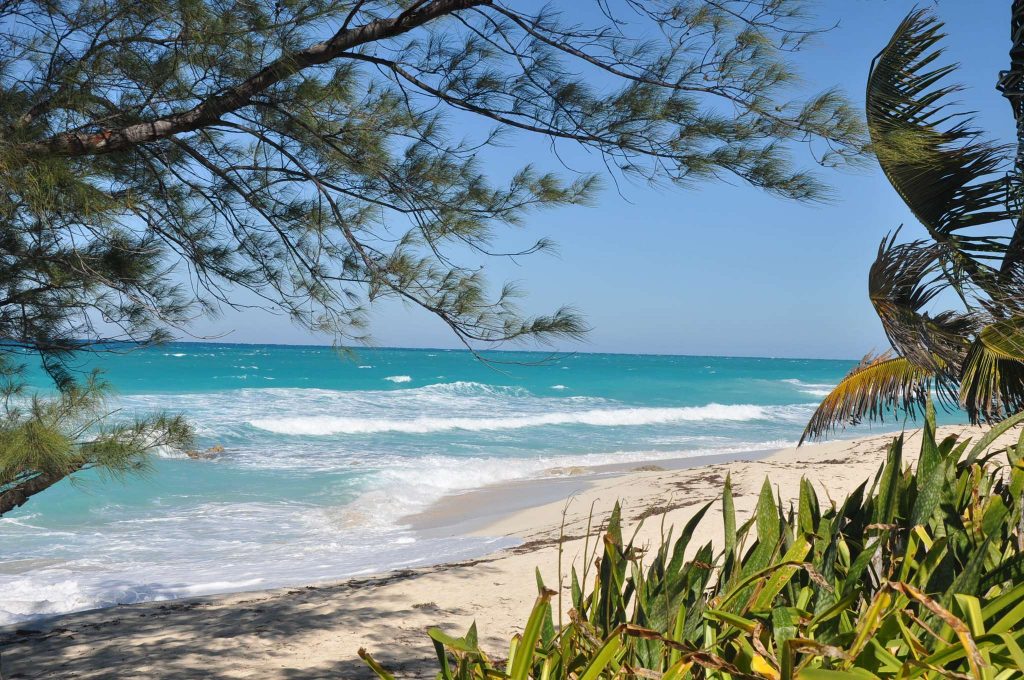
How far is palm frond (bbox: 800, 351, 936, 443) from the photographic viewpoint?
5.14 meters

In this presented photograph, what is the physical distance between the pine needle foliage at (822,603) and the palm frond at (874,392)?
3.62 meters

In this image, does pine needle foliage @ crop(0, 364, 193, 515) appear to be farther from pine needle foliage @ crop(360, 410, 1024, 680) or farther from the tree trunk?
pine needle foliage @ crop(360, 410, 1024, 680)

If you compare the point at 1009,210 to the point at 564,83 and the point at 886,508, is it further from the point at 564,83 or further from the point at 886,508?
the point at 886,508

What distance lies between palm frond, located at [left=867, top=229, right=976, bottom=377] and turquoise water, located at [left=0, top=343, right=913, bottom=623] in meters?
1.89

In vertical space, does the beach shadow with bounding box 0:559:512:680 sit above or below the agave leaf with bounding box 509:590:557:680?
below

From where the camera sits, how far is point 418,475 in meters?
13.3

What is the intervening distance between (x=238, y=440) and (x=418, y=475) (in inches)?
266

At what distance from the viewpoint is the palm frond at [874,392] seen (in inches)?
202

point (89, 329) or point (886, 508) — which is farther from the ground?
point (89, 329)

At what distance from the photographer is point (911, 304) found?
411cm

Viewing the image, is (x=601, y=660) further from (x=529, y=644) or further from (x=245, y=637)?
(x=245, y=637)

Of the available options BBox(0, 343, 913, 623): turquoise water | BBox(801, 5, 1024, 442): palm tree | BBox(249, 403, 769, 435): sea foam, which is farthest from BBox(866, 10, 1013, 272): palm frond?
BBox(249, 403, 769, 435): sea foam

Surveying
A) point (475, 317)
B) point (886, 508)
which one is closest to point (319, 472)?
point (475, 317)

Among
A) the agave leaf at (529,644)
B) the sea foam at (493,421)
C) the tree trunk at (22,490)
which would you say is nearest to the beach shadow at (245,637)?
the tree trunk at (22,490)
